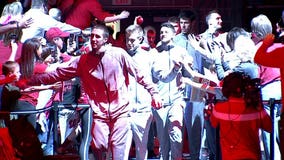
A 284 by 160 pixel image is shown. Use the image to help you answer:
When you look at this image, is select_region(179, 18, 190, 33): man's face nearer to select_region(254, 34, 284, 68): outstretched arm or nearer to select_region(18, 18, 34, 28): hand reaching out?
select_region(18, 18, 34, 28): hand reaching out

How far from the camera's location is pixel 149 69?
7.92 metres

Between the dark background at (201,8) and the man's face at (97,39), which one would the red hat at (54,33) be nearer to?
the dark background at (201,8)

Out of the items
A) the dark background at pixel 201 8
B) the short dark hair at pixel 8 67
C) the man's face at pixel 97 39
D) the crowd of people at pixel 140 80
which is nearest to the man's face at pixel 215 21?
the crowd of people at pixel 140 80

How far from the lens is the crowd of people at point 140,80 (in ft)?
21.4

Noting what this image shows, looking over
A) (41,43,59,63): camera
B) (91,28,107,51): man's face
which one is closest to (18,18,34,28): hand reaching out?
(41,43,59,63): camera

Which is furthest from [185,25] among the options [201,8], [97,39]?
[97,39]

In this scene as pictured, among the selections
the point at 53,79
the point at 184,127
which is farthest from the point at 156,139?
the point at 53,79

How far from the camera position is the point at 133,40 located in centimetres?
783

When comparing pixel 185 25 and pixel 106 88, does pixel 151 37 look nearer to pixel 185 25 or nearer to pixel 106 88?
pixel 185 25

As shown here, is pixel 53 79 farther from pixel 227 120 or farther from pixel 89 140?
pixel 227 120

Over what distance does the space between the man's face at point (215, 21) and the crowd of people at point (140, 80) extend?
0.04 ft

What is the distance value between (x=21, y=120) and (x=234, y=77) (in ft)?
7.54

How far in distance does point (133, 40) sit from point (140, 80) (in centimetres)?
82

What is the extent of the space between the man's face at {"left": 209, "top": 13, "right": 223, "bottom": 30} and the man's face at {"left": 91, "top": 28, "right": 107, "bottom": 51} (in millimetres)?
1635
